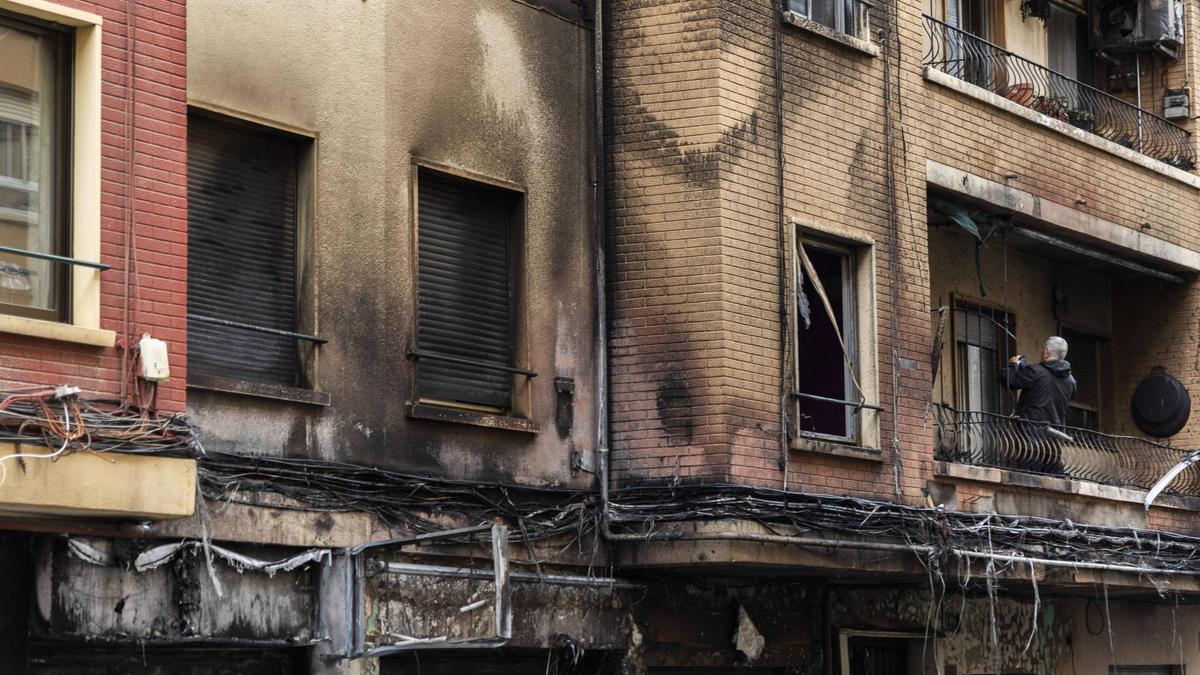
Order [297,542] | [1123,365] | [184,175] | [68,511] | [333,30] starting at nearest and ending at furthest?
[68,511]
[184,175]
[297,542]
[333,30]
[1123,365]

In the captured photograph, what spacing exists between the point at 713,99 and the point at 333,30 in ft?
10.1

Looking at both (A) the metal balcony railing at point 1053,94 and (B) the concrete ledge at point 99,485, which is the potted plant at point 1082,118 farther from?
(B) the concrete ledge at point 99,485

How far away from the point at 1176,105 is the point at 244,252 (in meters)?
12.4

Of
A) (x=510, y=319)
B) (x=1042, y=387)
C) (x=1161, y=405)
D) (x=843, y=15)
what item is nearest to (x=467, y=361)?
(x=510, y=319)

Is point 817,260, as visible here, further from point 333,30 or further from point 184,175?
point 184,175

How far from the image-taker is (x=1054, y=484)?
17312 mm

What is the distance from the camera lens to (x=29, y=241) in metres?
9.88

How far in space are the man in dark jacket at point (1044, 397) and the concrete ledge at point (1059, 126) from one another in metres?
2.02

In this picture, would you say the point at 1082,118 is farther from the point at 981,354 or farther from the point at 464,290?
the point at 464,290

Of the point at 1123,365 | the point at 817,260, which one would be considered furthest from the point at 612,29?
the point at 1123,365

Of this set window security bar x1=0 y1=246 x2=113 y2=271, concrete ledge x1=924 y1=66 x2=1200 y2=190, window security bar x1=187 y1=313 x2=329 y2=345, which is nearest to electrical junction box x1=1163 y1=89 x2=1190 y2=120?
concrete ledge x1=924 y1=66 x2=1200 y2=190

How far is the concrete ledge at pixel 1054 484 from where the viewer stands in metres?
16.0

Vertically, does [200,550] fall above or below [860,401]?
below

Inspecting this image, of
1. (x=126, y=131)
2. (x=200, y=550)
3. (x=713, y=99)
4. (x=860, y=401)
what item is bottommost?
(x=200, y=550)
